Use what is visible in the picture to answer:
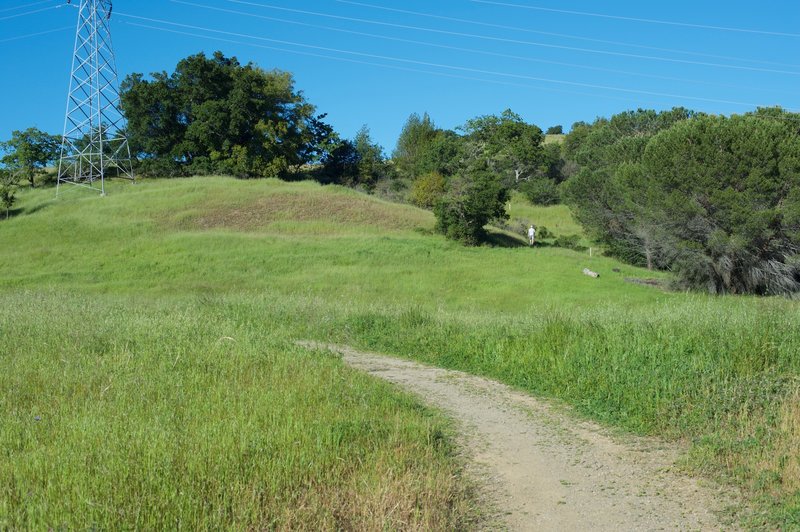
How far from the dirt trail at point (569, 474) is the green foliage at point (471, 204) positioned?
34.5 m

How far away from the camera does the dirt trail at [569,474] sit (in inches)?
225

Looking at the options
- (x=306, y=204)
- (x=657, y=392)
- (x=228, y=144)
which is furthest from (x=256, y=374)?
(x=228, y=144)

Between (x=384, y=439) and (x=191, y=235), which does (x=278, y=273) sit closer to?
(x=191, y=235)

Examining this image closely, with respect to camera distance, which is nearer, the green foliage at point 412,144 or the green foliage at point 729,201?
the green foliage at point 729,201

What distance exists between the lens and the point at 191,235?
43781 mm

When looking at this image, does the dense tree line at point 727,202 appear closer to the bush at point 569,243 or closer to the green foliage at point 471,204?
the green foliage at point 471,204

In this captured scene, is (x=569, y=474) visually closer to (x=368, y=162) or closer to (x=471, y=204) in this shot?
(x=471, y=204)

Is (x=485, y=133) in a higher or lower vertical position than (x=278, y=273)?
higher

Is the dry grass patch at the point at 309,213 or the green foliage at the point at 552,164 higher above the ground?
the green foliage at the point at 552,164

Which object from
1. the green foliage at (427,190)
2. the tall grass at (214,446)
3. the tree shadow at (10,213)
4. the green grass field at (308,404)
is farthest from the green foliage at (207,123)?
the tall grass at (214,446)

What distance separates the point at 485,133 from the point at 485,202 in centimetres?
4866

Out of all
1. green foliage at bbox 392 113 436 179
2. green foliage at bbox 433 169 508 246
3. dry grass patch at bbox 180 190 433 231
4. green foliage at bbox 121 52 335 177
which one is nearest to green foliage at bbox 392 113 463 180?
green foliage at bbox 392 113 436 179

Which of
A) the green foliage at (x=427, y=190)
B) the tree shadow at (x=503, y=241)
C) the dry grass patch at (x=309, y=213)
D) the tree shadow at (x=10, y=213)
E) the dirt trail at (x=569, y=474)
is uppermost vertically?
the green foliage at (x=427, y=190)

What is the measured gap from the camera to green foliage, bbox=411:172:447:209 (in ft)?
228
